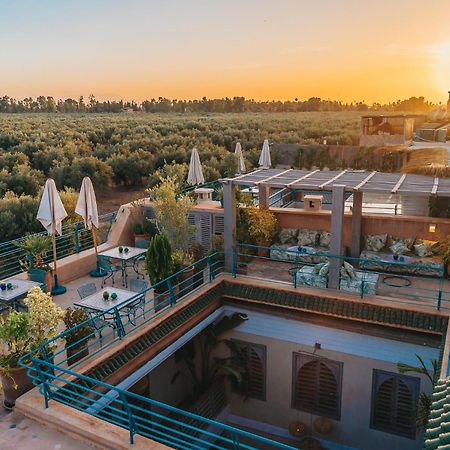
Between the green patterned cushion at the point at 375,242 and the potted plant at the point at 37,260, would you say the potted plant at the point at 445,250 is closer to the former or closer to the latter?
the green patterned cushion at the point at 375,242

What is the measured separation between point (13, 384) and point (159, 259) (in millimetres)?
3935

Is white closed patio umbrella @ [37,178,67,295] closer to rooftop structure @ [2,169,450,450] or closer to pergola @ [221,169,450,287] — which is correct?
rooftop structure @ [2,169,450,450]

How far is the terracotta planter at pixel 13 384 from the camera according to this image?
6.93m

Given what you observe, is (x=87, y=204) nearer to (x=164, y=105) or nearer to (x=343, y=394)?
(x=343, y=394)

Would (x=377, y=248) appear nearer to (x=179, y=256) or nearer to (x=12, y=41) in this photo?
(x=179, y=256)

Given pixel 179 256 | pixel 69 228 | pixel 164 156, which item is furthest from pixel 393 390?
pixel 164 156

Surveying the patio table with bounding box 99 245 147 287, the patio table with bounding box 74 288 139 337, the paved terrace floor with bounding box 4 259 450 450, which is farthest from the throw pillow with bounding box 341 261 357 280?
the patio table with bounding box 99 245 147 287

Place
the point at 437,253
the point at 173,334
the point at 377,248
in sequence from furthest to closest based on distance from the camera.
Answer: the point at 377,248 < the point at 437,253 < the point at 173,334

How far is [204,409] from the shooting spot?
1142 centimetres

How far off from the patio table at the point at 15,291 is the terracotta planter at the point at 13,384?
270 cm

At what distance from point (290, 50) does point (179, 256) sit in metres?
20.7

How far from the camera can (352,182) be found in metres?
11.1

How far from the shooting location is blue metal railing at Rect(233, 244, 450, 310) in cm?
1012

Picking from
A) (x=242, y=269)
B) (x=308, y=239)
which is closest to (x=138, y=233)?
(x=242, y=269)
